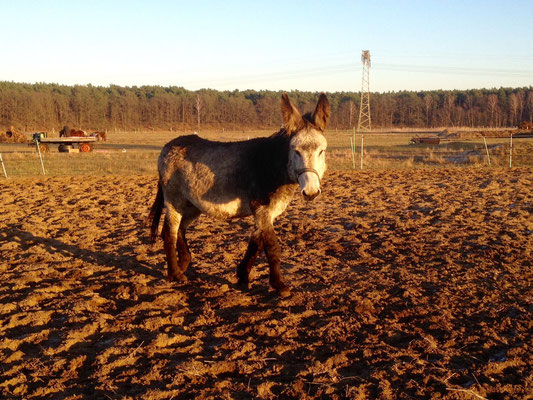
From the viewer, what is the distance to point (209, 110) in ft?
334

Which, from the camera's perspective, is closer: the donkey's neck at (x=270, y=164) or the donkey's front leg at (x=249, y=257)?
the donkey's neck at (x=270, y=164)

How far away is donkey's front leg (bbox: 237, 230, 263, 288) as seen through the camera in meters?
5.33

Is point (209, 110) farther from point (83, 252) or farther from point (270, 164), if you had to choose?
point (270, 164)

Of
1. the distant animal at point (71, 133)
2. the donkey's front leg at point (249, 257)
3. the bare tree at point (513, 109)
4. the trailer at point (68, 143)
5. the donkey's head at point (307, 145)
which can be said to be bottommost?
the donkey's front leg at point (249, 257)

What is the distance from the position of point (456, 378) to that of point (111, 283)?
178 inches

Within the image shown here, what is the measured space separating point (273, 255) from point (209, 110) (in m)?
101

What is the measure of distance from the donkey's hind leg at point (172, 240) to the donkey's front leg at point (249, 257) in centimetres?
88

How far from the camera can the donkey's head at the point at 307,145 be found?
168 inches

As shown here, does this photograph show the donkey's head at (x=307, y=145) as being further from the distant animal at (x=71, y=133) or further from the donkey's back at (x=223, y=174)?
the distant animal at (x=71, y=133)

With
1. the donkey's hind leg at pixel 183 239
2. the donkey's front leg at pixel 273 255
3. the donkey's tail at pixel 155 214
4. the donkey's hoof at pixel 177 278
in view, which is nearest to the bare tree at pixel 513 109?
the donkey's hind leg at pixel 183 239

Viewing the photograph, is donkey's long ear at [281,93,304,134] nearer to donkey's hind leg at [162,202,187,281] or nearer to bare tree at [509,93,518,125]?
donkey's hind leg at [162,202,187,281]

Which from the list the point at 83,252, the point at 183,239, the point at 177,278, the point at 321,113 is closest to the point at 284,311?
the point at 177,278

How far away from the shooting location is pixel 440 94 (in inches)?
4633

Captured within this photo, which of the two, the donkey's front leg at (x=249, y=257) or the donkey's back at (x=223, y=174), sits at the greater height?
the donkey's back at (x=223, y=174)
